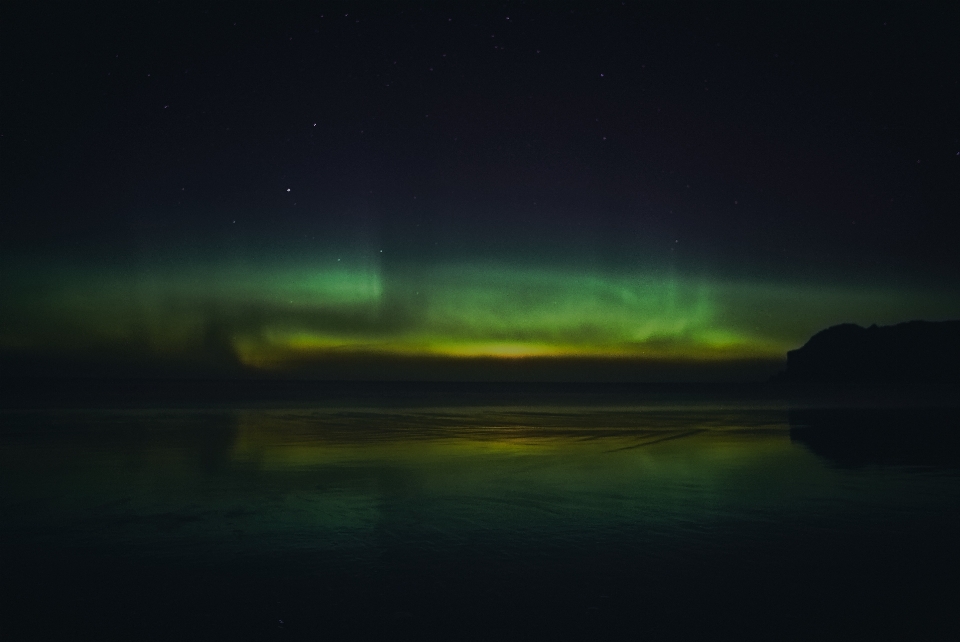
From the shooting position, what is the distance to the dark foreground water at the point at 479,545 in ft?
18.3

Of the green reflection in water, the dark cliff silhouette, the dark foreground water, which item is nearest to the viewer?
the dark foreground water

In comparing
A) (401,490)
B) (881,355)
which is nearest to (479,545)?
(401,490)

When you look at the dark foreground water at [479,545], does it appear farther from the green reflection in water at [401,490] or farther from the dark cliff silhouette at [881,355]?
the dark cliff silhouette at [881,355]

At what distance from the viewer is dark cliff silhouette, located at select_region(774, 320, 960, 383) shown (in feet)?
427

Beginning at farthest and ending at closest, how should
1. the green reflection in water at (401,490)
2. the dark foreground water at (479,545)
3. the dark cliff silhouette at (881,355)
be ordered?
1. the dark cliff silhouette at (881,355)
2. the green reflection in water at (401,490)
3. the dark foreground water at (479,545)

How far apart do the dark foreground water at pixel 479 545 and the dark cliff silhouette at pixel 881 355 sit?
127 metres

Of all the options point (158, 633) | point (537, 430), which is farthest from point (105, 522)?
point (537, 430)

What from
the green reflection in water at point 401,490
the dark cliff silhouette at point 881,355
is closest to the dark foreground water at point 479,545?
the green reflection in water at point 401,490

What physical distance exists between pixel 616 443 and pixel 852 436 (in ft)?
23.6

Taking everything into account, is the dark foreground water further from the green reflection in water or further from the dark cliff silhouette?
the dark cliff silhouette

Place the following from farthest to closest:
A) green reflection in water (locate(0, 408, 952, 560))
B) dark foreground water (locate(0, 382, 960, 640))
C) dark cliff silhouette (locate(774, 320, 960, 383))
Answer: dark cliff silhouette (locate(774, 320, 960, 383)) → green reflection in water (locate(0, 408, 952, 560)) → dark foreground water (locate(0, 382, 960, 640))

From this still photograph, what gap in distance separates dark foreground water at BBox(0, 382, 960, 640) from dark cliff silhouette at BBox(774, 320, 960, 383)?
417ft

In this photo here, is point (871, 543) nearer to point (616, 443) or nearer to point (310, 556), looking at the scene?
point (310, 556)

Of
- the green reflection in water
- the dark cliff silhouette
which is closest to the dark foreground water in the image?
the green reflection in water
